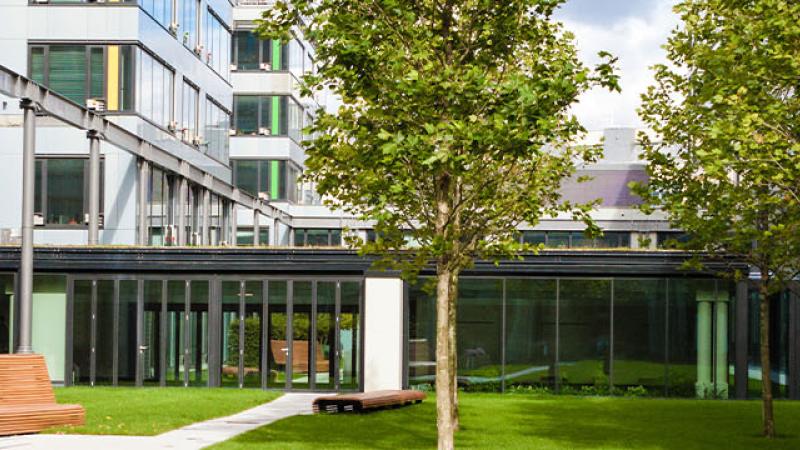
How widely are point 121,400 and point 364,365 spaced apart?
7462 mm

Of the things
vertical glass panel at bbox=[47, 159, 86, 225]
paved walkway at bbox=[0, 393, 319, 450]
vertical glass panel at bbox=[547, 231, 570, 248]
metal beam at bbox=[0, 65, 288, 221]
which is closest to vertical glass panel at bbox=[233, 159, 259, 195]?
metal beam at bbox=[0, 65, 288, 221]

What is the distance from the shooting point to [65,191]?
134ft

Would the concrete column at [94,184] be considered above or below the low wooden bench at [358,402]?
above

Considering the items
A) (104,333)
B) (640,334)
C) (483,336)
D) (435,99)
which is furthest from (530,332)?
(435,99)

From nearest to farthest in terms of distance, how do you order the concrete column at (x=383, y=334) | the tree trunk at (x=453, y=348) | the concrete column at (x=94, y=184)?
the tree trunk at (x=453, y=348), the concrete column at (x=383, y=334), the concrete column at (x=94, y=184)

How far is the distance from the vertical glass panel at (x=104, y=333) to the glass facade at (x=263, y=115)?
3049 cm

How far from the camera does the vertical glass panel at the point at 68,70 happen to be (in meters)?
41.0

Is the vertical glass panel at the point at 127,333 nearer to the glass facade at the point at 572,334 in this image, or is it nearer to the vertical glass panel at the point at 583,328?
the glass facade at the point at 572,334

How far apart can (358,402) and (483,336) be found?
28.9ft

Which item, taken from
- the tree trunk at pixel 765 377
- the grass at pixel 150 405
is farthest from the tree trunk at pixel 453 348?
the tree trunk at pixel 765 377

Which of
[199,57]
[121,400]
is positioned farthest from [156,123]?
[121,400]

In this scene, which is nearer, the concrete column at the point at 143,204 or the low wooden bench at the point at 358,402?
the low wooden bench at the point at 358,402

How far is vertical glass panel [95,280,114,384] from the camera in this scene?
111 feet

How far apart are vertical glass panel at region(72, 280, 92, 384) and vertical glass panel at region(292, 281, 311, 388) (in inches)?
219
